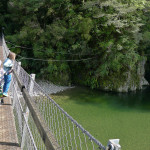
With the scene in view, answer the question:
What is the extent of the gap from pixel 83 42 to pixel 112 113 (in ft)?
13.8

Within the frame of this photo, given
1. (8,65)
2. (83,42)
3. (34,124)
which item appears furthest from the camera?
(83,42)

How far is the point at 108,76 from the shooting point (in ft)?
37.3

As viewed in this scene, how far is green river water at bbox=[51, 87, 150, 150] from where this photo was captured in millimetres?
6492

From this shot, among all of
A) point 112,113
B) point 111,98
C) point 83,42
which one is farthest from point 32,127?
point 83,42

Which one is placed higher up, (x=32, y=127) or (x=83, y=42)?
(x=83, y=42)

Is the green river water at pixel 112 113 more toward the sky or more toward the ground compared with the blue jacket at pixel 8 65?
more toward the ground

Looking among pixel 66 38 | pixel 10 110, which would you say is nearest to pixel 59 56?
pixel 66 38

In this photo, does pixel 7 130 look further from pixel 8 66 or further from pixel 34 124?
pixel 8 66

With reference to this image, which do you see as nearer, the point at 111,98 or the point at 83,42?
the point at 111,98

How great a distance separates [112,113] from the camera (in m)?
8.31

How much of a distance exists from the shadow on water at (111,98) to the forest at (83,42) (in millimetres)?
525

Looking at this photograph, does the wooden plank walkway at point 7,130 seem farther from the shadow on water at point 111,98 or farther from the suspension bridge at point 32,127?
the shadow on water at point 111,98

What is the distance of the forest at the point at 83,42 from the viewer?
1027cm

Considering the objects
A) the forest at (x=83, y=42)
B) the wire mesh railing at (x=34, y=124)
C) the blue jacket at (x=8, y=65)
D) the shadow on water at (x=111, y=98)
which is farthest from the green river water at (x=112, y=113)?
the blue jacket at (x=8, y=65)
